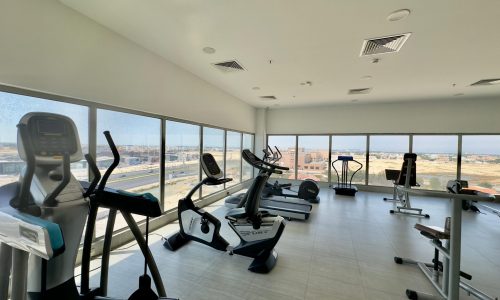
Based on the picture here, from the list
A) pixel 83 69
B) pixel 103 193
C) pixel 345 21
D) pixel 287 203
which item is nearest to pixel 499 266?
pixel 287 203

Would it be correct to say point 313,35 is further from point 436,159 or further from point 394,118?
point 436,159

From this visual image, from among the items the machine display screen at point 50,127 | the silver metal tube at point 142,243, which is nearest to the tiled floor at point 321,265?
the silver metal tube at point 142,243

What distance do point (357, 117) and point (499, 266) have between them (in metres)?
5.42

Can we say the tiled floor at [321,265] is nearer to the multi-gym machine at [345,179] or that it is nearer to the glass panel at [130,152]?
the glass panel at [130,152]

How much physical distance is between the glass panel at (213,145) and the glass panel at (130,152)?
1525 mm

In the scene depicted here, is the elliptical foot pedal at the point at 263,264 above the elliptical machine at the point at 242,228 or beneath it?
beneath

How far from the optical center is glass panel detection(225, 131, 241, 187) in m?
6.55

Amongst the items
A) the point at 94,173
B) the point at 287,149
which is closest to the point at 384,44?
the point at 94,173

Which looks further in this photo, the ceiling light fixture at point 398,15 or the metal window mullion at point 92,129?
the metal window mullion at point 92,129

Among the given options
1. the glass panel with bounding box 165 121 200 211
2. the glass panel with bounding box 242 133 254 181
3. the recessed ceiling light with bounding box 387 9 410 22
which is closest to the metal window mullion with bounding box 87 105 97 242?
the glass panel with bounding box 165 121 200 211

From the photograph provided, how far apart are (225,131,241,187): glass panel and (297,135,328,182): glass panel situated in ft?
8.28

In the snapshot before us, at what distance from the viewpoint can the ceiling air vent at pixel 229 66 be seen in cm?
388

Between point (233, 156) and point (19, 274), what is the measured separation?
5771 millimetres

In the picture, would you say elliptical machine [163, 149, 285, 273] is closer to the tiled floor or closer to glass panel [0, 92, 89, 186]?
the tiled floor
